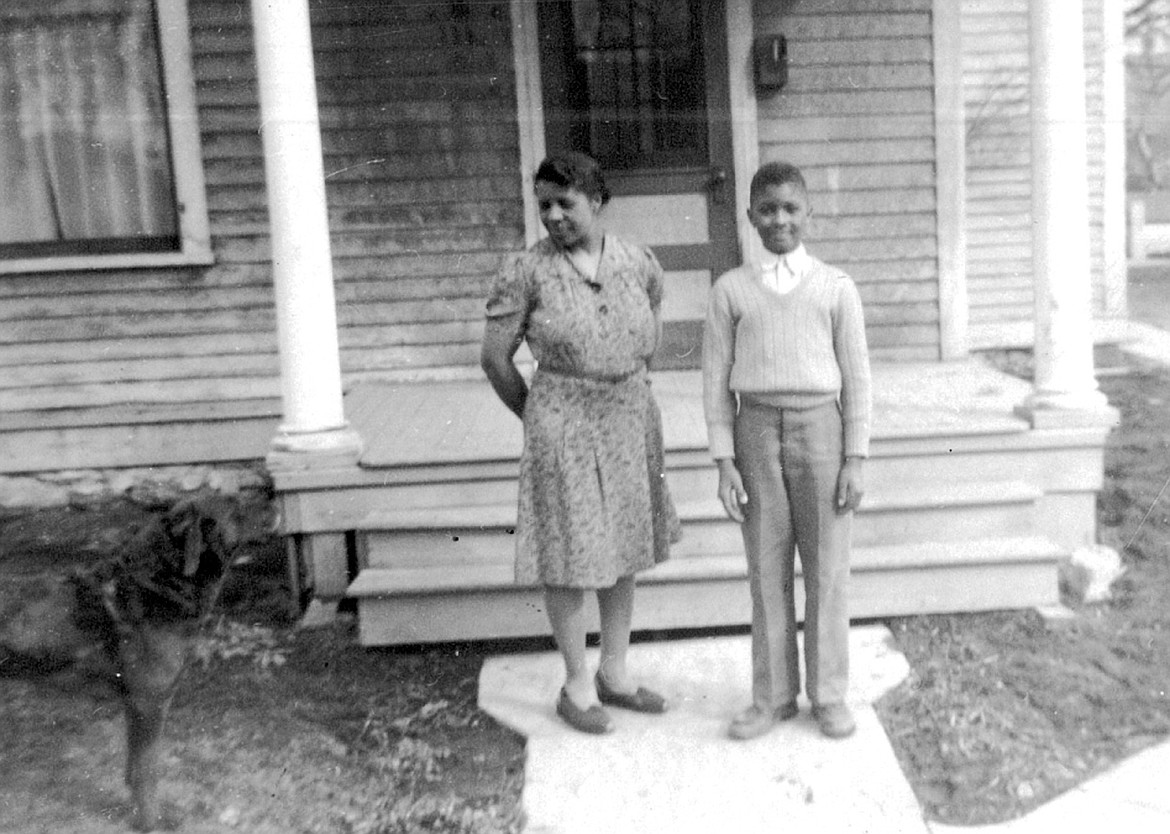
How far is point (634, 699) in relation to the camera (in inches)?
139

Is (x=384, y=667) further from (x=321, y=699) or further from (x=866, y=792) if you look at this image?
(x=866, y=792)

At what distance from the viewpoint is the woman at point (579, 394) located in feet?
10.5

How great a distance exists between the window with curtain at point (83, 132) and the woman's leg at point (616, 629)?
374 centimetres

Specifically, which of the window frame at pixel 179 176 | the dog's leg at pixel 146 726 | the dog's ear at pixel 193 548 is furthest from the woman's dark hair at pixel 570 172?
the window frame at pixel 179 176

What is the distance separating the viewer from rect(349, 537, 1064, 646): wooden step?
13.6 feet

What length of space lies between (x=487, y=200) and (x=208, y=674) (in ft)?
9.52

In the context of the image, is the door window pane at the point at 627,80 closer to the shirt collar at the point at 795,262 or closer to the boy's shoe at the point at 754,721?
the shirt collar at the point at 795,262

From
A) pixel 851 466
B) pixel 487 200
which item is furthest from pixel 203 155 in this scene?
pixel 851 466

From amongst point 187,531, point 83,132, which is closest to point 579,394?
point 187,531

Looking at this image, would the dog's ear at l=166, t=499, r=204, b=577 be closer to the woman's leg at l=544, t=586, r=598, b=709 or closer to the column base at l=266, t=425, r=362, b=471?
the column base at l=266, t=425, r=362, b=471

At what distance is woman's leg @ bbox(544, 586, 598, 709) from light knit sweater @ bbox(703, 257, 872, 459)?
60cm

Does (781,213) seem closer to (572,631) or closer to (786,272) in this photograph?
(786,272)

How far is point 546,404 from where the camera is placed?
3.27 meters

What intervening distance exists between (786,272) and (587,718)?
1.37m
